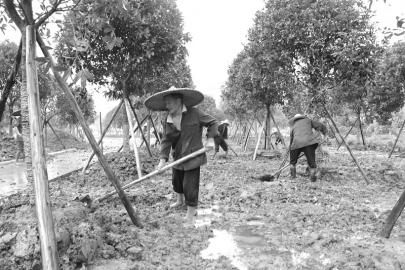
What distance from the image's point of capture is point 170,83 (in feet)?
42.0

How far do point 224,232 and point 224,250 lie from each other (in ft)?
2.02

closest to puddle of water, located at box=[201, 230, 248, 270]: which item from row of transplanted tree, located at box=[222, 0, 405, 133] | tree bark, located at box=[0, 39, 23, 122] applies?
tree bark, located at box=[0, 39, 23, 122]

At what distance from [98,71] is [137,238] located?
5.40 meters

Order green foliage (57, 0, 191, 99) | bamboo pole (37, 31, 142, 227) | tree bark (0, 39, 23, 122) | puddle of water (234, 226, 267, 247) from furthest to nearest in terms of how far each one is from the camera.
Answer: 1. green foliage (57, 0, 191, 99)
2. puddle of water (234, 226, 267, 247)
3. tree bark (0, 39, 23, 122)
4. bamboo pole (37, 31, 142, 227)

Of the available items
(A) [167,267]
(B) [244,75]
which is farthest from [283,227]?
(B) [244,75]

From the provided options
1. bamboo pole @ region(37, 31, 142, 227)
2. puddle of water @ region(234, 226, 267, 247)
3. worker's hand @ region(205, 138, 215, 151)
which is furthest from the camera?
worker's hand @ region(205, 138, 215, 151)

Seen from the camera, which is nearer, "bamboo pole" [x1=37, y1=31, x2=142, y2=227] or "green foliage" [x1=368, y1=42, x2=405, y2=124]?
"bamboo pole" [x1=37, y1=31, x2=142, y2=227]

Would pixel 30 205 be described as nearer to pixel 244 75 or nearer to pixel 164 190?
pixel 164 190

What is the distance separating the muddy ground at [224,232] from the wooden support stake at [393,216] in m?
0.08

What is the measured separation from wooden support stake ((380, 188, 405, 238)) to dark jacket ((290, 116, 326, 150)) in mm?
3589

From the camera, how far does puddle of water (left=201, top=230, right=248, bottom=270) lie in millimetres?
3178

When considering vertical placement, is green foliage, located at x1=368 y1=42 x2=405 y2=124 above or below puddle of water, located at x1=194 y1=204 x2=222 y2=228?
above

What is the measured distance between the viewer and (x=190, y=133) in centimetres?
438

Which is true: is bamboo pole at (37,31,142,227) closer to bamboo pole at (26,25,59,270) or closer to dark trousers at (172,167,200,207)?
bamboo pole at (26,25,59,270)
